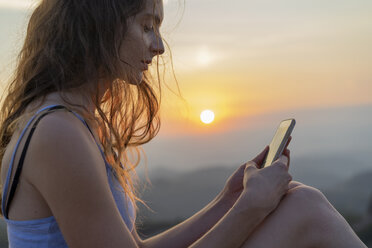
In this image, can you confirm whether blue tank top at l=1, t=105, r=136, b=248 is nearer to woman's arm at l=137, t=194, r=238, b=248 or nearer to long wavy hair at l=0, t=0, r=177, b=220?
long wavy hair at l=0, t=0, r=177, b=220

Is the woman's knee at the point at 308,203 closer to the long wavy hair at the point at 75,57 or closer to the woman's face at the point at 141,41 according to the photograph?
the long wavy hair at the point at 75,57

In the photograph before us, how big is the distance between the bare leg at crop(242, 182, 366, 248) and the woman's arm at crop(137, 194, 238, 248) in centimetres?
44

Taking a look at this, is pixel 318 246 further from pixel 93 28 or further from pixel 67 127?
pixel 93 28

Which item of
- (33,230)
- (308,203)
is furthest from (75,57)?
(308,203)

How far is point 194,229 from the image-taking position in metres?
2.48

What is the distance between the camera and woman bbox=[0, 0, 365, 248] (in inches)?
65.2

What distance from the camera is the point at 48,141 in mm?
1636

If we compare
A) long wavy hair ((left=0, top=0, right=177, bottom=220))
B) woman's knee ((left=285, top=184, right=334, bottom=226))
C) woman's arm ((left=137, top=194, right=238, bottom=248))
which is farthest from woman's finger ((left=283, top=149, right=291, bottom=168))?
long wavy hair ((left=0, top=0, right=177, bottom=220))

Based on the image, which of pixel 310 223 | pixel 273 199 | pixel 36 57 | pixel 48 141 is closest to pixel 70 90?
pixel 36 57

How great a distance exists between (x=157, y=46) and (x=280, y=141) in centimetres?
70

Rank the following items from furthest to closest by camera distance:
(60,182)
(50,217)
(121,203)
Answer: (121,203) → (50,217) → (60,182)

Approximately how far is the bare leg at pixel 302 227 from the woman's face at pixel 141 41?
84 cm

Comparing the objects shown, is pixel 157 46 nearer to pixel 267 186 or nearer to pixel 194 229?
pixel 267 186

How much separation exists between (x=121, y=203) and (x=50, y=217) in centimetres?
31
